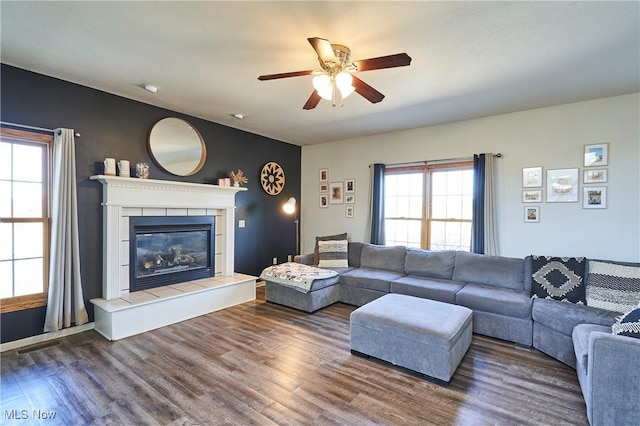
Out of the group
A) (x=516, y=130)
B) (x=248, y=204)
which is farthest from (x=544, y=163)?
(x=248, y=204)

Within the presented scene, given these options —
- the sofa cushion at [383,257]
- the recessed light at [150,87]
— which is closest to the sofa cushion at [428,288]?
the sofa cushion at [383,257]

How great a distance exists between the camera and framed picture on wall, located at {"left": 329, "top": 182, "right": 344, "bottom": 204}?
18.6 feet

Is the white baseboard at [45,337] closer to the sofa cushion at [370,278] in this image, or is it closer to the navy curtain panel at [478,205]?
the sofa cushion at [370,278]

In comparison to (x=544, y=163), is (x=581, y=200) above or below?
below

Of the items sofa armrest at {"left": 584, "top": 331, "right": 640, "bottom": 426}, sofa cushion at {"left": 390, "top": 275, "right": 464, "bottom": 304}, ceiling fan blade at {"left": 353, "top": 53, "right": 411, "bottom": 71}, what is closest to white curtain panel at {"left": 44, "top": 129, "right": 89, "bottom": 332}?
ceiling fan blade at {"left": 353, "top": 53, "right": 411, "bottom": 71}

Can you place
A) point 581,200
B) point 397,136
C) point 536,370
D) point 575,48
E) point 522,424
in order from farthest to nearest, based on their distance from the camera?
1. point 397,136
2. point 581,200
3. point 536,370
4. point 575,48
5. point 522,424

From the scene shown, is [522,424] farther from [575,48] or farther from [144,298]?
[144,298]

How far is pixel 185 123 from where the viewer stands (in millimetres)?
4207

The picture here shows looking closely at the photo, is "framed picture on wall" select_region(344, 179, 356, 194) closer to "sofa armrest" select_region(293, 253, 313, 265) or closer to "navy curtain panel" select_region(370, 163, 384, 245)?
"navy curtain panel" select_region(370, 163, 384, 245)

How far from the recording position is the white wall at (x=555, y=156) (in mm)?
3332

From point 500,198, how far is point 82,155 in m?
5.24

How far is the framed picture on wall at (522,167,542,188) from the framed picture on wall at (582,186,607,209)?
0.47 metres

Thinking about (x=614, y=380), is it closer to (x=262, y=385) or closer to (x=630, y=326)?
(x=630, y=326)

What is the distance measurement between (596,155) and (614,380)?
2810 millimetres
